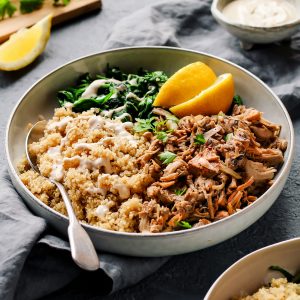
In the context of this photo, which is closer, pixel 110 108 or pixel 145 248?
pixel 145 248

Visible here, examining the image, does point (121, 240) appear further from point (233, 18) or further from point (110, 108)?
point (233, 18)

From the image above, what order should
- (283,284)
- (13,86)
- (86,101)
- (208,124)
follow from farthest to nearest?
(13,86), (86,101), (208,124), (283,284)

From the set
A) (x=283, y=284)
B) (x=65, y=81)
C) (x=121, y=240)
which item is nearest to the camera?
(x=283, y=284)

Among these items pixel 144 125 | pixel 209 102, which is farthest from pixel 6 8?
pixel 209 102

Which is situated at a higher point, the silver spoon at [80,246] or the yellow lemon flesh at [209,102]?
the silver spoon at [80,246]

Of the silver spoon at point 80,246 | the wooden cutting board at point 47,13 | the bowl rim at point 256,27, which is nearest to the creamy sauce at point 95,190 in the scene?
the silver spoon at point 80,246

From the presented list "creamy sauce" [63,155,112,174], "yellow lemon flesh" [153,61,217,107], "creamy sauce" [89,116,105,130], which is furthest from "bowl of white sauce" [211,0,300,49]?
"creamy sauce" [63,155,112,174]

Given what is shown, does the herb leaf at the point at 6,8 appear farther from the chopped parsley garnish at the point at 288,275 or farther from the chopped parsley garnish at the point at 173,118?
the chopped parsley garnish at the point at 288,275

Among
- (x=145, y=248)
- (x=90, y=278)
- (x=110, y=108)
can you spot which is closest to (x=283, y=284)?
(x=145, y=248)

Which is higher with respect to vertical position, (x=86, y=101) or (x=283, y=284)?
(x=86, y=101)
